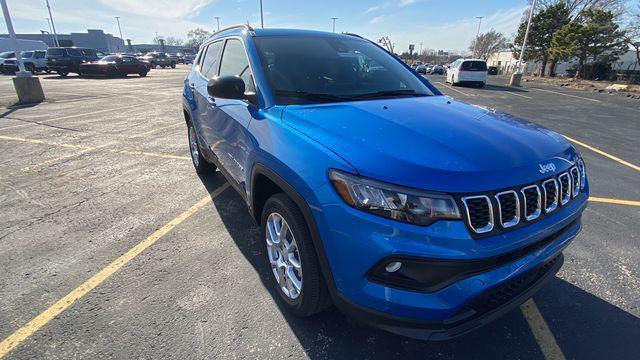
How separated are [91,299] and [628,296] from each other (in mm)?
3993

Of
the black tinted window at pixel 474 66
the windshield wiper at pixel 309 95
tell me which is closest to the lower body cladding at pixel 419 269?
the windshield wiper at pixel 309 95

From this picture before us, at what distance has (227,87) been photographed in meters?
2.47

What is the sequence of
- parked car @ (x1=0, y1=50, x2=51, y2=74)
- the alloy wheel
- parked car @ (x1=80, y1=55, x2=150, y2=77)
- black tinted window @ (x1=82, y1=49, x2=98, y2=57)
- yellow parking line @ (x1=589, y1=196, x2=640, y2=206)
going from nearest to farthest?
the alloy wheel, yellow parking line @ (x1=589, y1=196, x2=640, y2=206), parked car @ (x1=80, y1=55, x2=150, y2=77), black tinted window @ (x1=82, y1=49, x2=98, y2=57), parked car @ (x1=0, y1=50, x2=51, y2=74)

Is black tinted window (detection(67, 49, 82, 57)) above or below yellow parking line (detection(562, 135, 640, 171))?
above

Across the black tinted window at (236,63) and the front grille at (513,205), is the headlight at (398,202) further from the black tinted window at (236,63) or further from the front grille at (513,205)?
the black tinted window at (236,63)

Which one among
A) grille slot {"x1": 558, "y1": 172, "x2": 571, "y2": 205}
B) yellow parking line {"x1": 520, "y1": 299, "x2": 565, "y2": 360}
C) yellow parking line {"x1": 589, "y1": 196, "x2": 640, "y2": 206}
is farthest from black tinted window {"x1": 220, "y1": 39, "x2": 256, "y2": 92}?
yellow parking line {"x1": 589, "y1": 196, "x2": 640, "y2": 206}

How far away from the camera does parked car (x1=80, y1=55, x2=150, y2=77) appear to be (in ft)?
74.4

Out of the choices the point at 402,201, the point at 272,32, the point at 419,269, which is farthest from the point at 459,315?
the point at 272,32

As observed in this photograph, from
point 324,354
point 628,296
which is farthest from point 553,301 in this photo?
point 324,354

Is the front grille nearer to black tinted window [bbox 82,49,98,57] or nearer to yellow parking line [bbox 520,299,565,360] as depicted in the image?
yellow parking line [bbox 520,299,565,360]

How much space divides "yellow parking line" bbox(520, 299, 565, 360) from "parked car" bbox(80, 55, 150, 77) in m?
27.1

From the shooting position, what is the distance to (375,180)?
1.68 metres

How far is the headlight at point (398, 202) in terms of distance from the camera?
5.31 feet

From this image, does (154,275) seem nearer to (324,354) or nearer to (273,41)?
(324,354)
